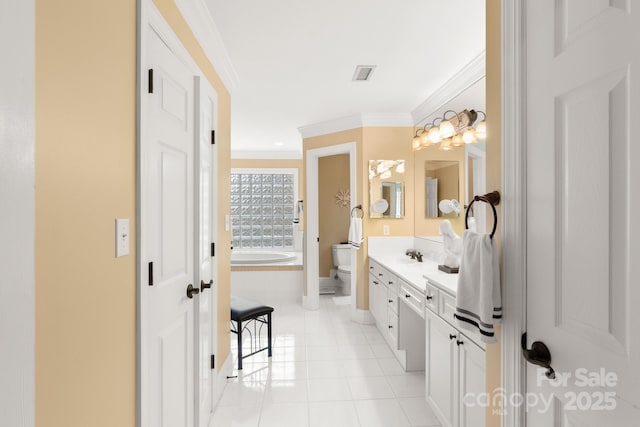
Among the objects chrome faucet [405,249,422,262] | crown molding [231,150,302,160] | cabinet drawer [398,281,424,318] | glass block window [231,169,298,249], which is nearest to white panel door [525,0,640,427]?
cabinet drawer [398,281,424,318]

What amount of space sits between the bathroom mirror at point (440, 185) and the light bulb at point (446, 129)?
27 cm

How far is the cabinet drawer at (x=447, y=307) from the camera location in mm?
1738

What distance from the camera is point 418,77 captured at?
2879mm

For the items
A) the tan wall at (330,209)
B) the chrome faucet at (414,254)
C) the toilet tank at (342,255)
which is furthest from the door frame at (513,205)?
the tan wall at (330,209)

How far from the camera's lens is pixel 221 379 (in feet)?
7.87

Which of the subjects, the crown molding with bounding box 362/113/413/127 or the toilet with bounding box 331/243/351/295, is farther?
the toilet with bounding box 331/243/351/295

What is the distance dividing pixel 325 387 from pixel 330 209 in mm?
3719

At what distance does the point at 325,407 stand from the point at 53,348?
1.88m

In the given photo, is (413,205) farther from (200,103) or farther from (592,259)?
(592,259)

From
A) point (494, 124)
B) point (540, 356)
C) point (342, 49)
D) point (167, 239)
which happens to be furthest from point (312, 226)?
point (540, 356)

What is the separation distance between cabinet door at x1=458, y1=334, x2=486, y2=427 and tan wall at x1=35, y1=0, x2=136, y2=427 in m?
1.40

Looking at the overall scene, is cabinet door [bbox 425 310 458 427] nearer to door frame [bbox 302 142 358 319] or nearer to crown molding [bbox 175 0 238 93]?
crown molding [bbox 175 0 238 93]

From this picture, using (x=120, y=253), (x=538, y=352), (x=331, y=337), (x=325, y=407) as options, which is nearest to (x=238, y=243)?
(x=331, y=337)

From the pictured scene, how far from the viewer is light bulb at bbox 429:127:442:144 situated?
3164 millimetres
